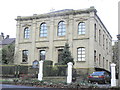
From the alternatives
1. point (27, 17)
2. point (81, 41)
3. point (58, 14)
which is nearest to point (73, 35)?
point (81, 41)

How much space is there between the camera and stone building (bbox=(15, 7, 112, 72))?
3222 centimetres

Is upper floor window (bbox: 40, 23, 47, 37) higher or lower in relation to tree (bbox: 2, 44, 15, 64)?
A: higher

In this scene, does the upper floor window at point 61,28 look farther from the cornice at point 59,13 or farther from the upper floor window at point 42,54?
the upper floor window at point 42,54

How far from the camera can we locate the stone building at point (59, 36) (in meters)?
32.2

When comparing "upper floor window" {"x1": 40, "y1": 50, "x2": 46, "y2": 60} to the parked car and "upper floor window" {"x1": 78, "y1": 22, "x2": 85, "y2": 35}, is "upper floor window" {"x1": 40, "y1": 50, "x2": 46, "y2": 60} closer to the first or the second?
"upper floor window" {"x1": 78, "y1": 22, "x2": 85, "y2": 35}

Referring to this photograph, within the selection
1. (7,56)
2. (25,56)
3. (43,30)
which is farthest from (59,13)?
(7,56)

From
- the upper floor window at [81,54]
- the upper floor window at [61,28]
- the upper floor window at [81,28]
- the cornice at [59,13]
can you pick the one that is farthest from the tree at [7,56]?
the upper floor window at [81,28]

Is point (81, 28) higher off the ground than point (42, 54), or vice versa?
point (81, 28)

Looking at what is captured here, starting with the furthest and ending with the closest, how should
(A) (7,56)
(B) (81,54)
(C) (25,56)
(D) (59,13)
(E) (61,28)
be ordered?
(A) (7,56), (C) (25,56), (E) (61,28), (D) (59,13), (B) (81,54)

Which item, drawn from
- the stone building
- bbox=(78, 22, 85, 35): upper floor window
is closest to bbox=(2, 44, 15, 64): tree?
the stone building

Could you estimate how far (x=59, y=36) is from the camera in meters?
34.8

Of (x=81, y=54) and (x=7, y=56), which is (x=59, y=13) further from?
(x=7, y=56)

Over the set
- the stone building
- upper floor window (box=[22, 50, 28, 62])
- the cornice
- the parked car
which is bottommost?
the parked car

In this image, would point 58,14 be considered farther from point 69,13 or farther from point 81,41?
point 81,41
